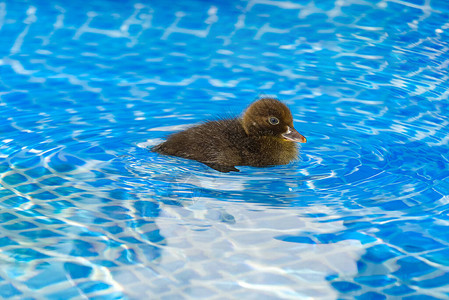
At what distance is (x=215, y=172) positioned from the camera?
4.16m

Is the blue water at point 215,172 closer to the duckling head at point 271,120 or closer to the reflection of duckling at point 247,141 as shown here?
the reflection of duckling at point 247,141

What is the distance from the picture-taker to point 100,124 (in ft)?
16.3

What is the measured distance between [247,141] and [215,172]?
0.37 meters

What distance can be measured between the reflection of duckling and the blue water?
3.9 inches

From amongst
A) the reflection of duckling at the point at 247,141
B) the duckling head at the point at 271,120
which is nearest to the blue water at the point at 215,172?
the reflection of duckling at the point at 247,141

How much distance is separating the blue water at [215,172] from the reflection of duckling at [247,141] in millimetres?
98

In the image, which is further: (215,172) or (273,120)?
(273,120)

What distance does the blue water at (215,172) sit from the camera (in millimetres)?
3201

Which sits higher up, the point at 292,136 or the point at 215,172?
the point at 292,136

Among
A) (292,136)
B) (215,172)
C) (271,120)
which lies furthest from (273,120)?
(215,172)

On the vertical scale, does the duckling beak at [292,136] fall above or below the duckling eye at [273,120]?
below

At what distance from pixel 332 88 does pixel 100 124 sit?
7.05ft

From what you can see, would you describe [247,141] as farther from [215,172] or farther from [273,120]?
[215,172]

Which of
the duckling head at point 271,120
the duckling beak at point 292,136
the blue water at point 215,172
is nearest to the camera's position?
the blue water at point 215,172
